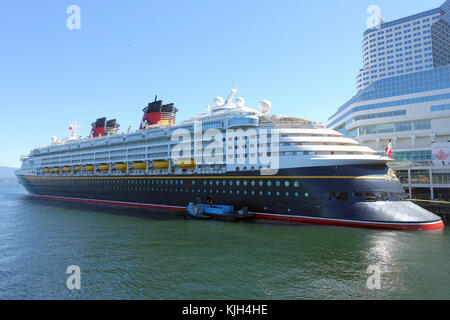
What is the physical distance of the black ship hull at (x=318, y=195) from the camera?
2308 centimetres

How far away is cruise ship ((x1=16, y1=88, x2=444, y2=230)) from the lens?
78.5ft

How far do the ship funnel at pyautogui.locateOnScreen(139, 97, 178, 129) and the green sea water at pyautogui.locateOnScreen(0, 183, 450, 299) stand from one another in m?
26.4

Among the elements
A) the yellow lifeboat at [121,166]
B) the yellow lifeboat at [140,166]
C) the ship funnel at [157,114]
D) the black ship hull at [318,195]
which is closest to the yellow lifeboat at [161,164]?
the yellow lifeboat at [140,166]

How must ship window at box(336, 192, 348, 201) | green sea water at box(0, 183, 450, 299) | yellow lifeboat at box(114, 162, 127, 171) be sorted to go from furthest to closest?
yellow lifeboat at box(114, 162, 127, 171), ship window at box(336, 192, 348, 201), green sea water at box(0, 183, 450, 299)

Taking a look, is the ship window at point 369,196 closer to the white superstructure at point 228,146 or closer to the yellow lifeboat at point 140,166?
the white superstructure at point 228,146

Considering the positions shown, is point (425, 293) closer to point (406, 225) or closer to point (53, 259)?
point (406, 225)

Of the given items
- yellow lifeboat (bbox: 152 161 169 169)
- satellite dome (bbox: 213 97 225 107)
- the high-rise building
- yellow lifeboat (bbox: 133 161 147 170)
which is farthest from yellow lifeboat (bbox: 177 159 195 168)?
the high-rise building

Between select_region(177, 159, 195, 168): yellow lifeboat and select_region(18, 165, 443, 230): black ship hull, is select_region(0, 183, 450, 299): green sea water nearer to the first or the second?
select_region(18, 165, 443, 230): black ship hull

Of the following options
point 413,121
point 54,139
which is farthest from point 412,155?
point 54,139

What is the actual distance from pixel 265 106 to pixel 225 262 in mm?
23811

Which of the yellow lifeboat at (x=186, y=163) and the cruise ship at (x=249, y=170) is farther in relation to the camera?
the yellow lifeboat at (x=186, y=163)

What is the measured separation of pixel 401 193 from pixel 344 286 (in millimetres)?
16449

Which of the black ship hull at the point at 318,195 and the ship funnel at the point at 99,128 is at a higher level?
the ship funnel at the point at 99,128

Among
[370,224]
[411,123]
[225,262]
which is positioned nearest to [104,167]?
[225,262]
